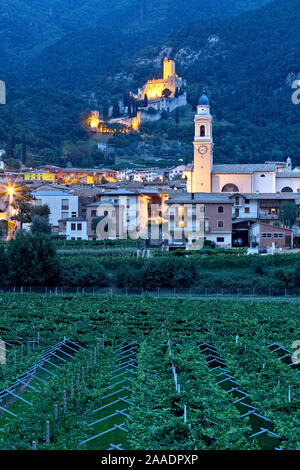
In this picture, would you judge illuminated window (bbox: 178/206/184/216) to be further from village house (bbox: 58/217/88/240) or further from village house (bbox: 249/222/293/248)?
village house (bbox: 58/217/88/240)

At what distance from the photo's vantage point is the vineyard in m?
13.8

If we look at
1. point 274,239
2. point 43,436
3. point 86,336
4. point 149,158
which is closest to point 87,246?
point 274,239

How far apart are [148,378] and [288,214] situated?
4277 cm

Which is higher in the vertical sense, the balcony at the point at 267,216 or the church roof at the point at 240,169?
the church roof at the point at 240,169

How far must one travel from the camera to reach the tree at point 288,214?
58719 millimetres

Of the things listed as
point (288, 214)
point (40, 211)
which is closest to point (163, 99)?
point (40, 211)

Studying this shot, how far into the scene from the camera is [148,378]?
714 inches

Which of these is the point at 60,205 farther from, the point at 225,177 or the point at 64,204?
the point at 225,177

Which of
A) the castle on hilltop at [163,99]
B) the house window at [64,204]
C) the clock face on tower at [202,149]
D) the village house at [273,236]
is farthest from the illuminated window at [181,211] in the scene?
the castle on hilltop at [163,99]

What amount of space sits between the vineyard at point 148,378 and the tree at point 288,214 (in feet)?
88.0

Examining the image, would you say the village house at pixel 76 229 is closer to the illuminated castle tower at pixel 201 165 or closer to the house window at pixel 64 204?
the house window at pixel 64 204

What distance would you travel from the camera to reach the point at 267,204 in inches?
2552
